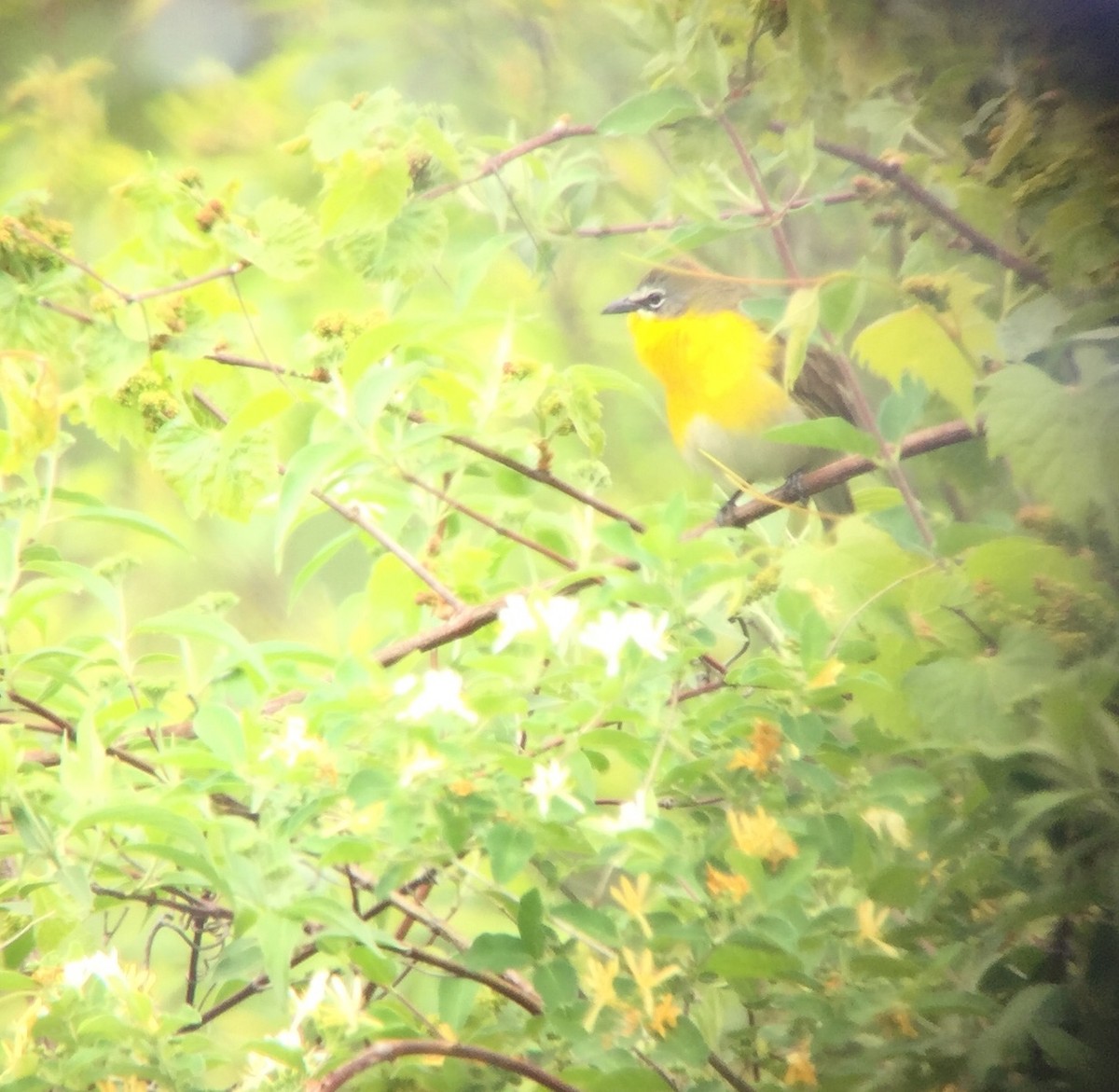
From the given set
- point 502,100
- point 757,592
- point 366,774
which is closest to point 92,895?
point 366,774

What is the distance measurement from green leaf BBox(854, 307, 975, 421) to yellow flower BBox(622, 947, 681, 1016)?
0.45 meters

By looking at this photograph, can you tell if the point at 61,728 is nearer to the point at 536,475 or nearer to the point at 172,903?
the point at 172,903

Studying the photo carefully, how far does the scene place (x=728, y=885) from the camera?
2.52ft

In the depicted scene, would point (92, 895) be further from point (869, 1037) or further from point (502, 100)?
point (502, 100)

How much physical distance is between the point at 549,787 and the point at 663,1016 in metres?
0.17

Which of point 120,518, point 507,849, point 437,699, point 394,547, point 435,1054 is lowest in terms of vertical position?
point 435,1054

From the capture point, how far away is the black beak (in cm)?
107

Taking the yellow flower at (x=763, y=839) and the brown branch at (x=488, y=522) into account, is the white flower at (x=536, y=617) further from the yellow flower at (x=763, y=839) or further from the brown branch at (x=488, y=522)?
the yellow flower at (x=763, y=839)

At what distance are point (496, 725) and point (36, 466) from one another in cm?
58

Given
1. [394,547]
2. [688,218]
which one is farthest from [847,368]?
[394,547]

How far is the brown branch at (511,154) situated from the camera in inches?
35.8

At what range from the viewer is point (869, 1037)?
2.56 ft

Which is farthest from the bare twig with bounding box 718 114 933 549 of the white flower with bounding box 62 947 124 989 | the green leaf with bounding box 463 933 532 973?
the white flower with bounding box 62 947 124 989

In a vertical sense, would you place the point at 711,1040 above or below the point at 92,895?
below
